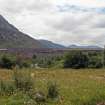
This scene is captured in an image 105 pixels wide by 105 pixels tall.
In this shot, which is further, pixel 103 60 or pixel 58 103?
pixel 103 60

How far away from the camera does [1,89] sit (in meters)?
20.6

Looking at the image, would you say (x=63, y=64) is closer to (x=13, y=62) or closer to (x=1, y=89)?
(x=13, y=62)

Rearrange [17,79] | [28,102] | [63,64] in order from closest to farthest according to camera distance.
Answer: [28,102]
[17,79]
[63,64]

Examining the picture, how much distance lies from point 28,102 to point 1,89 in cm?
382

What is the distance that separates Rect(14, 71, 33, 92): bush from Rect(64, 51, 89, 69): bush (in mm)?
74814

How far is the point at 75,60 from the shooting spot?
97750 millimetres

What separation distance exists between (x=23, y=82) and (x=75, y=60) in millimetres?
77561

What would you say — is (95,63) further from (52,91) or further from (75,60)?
(52,91)

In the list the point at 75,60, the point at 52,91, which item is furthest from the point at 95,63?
the point at 52,91

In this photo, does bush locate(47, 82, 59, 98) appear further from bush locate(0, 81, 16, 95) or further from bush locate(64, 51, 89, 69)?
bush locate(64, 51, 89, 69)

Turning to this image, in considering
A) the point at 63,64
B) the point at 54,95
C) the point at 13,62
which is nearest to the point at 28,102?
the point at 54,95

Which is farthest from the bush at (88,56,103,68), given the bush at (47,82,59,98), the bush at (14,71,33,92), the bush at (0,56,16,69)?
the bush at (47,82,59,98)

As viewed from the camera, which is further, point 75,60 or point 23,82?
point 75,60

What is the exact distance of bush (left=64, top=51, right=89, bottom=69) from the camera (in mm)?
96812
